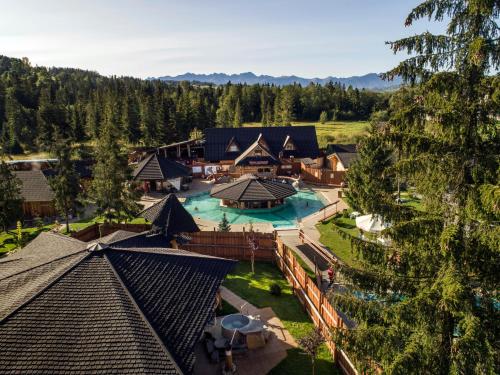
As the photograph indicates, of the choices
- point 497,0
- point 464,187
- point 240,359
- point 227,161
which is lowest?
point 240,359

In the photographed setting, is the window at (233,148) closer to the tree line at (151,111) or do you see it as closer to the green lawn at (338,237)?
the tree line at (151,111)

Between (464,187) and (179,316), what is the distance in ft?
30.0

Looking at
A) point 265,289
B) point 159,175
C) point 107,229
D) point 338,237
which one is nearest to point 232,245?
point 265,289

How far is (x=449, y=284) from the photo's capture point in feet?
23.6

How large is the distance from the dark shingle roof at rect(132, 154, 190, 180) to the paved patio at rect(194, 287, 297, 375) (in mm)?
27594

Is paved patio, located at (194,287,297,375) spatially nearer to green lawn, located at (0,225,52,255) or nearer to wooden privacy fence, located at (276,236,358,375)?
wooden privacy fence, located at (276,236,358,375)

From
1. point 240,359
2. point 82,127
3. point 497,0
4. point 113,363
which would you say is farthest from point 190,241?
point 82,127

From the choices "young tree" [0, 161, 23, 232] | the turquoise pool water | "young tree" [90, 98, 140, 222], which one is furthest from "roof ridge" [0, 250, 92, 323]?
the turquoise pool water

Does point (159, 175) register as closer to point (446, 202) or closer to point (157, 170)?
point (157, 170)

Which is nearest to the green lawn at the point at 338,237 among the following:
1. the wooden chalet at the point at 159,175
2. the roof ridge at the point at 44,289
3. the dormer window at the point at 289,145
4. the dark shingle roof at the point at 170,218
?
the dark shingle roof at the point at 170,218

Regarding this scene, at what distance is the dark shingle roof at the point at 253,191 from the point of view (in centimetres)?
3572

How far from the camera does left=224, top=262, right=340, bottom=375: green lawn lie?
14490 mm

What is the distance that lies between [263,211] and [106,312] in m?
26.3

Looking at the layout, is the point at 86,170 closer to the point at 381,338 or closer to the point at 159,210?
the point at 159,210
